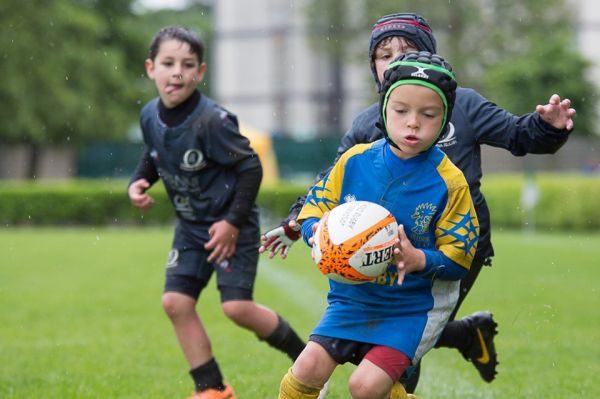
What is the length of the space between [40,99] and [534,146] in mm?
36125

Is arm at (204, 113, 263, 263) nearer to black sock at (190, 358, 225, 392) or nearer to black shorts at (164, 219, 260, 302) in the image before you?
black shorts at (164, 219, 260, 302)

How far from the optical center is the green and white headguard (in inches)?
146

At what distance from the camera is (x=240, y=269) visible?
539 cm

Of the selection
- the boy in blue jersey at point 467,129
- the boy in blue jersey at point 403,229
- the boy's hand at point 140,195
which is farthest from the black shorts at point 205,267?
the boy in blue jersey at point 403,229

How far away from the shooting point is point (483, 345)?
17.7 ft

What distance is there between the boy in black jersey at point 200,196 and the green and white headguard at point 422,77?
5.46 ft

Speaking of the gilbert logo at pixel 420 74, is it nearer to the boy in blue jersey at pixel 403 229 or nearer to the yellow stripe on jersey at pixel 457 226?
the boy in blue jersey at pixel 403 229

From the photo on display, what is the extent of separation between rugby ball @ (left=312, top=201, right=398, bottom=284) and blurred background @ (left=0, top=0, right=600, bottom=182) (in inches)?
956

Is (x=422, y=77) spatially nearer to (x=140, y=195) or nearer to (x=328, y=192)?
(x=328, y=192)

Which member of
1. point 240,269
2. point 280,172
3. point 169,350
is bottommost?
point 280,172

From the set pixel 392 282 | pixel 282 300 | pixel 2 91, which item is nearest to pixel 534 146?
pixel 392 282

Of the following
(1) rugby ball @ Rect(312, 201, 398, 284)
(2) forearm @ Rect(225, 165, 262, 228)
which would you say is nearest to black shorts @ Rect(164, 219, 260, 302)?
(2) forearm @ Rect(225, 165, 262, 228)

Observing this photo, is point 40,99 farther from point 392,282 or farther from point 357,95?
point 392,282

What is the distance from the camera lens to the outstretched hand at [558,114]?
14.0 feet
